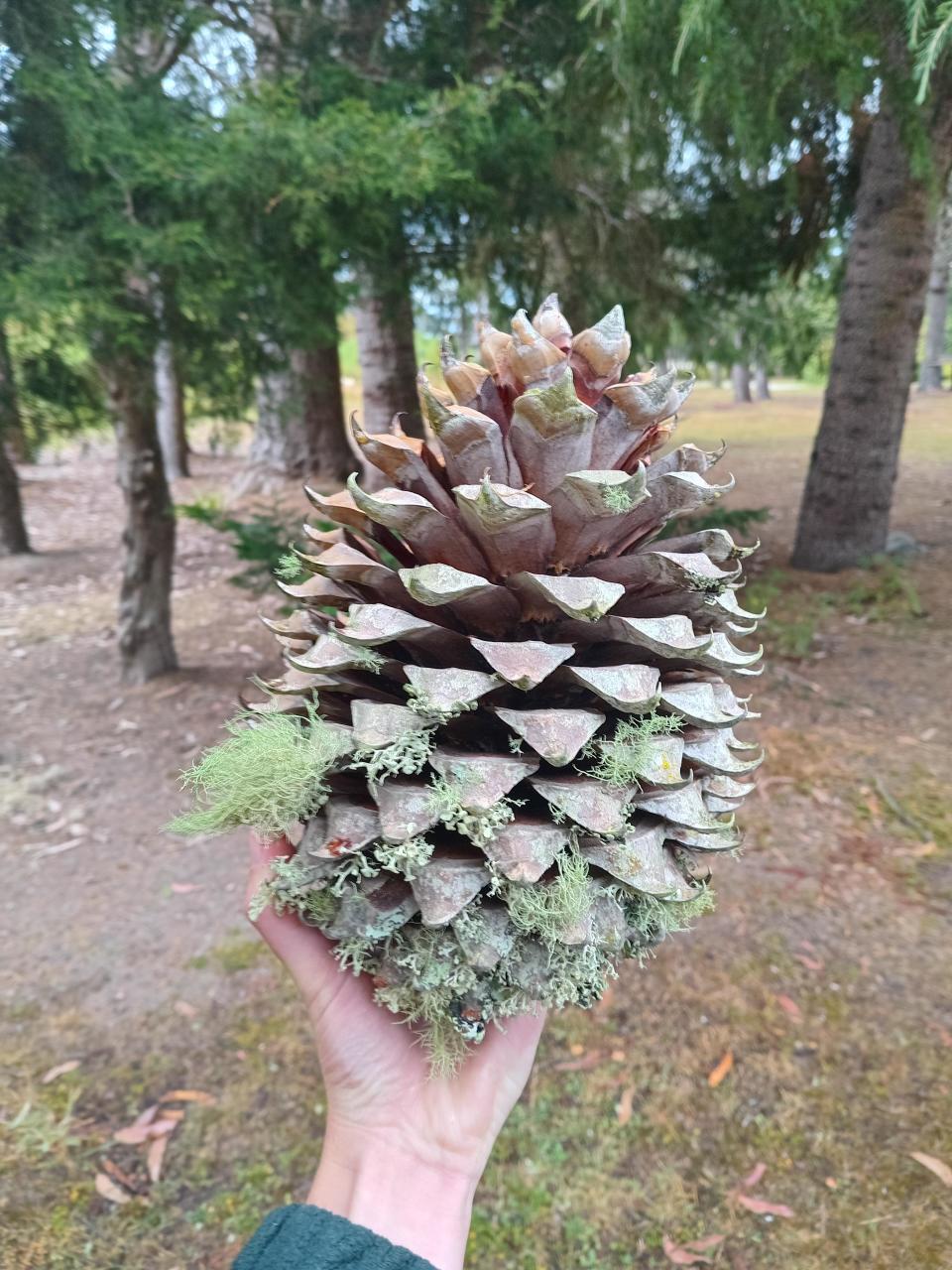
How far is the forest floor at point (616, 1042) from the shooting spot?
1896 millimetres

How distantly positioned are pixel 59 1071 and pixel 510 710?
7.36 feet

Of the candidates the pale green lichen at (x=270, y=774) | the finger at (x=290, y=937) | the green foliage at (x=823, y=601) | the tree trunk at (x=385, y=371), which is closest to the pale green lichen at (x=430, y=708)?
the pale green lichen at (x=270, y=774)

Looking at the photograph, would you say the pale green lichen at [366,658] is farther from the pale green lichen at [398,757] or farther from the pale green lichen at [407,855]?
the pale green lichen at [407,855]

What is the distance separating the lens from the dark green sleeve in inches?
45.4

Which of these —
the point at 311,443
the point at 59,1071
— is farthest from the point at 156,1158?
the point at 311,443

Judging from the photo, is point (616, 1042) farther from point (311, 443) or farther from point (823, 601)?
point (311, 443)

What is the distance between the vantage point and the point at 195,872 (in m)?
3.25

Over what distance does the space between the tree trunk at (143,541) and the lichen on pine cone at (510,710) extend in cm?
305

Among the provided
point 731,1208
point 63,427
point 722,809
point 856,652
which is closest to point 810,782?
point 856,652

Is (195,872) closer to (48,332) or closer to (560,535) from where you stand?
(48,332)

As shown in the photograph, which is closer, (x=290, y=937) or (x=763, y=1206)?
(x=290, y=937)

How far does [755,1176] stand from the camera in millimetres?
1949

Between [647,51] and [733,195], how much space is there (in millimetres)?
2634

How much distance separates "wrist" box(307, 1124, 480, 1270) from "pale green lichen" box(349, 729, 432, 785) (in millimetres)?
765
